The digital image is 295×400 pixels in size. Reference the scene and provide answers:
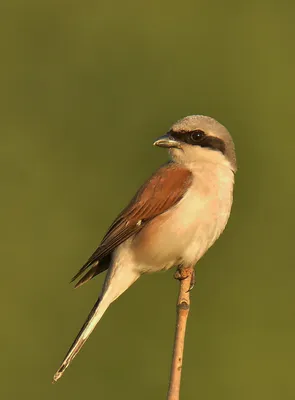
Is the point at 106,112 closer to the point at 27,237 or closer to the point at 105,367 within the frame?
the point at 27,237

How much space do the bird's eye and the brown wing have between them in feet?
0.54

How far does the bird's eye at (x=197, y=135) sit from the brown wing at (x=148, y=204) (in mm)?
165

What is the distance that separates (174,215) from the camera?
4.89 m

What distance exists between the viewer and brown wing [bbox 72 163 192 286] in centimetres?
491

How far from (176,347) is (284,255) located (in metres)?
3.89

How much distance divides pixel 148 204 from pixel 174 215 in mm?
148

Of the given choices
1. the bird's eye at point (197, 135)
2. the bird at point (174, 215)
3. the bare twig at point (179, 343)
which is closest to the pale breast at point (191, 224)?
the bird at point (174, 215)

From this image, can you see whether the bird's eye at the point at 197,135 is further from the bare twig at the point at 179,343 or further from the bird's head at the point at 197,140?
the bare twig at the point at 179,343

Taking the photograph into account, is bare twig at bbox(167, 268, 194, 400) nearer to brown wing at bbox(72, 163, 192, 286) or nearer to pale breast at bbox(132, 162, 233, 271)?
pale breast at bbox(132, 162, 233, 271)

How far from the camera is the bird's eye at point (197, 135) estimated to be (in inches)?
199

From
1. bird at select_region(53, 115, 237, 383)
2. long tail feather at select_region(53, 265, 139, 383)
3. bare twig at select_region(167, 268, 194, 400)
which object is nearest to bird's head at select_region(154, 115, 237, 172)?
bird at select_region(53, 115, 237, 383)

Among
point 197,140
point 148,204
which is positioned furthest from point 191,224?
point 197,140

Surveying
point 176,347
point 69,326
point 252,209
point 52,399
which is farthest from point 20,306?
point 176,347

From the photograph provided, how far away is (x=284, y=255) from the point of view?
754 centimetres
